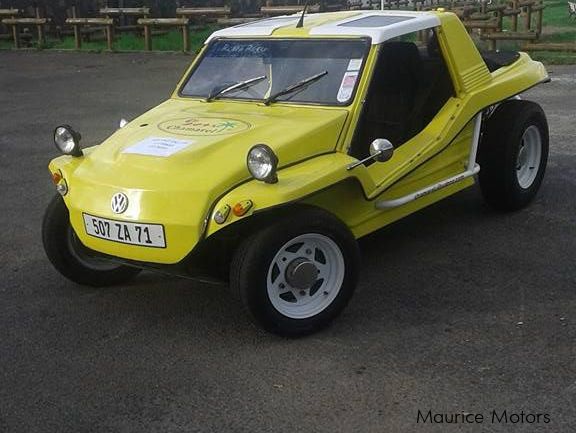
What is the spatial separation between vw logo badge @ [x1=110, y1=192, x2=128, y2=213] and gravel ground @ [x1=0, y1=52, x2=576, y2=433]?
0.70 meters

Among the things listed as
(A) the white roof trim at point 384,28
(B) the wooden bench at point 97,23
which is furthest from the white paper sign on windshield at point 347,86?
(B) the wooden bench at point 97,23

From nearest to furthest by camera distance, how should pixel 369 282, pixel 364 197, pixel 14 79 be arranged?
pixel 364 197
pixel 369 282
pixel 14 79

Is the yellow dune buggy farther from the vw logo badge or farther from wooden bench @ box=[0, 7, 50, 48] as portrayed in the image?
wooden bench @ box=[0, 7, 50, 48]

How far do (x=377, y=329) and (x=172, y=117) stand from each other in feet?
6.29

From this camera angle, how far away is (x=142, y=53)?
1839 cm

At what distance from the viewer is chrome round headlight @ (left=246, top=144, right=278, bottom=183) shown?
3893 millimetres

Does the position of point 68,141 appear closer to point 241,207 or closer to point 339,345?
point 241,207

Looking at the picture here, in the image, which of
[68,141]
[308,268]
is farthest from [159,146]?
[308,268]

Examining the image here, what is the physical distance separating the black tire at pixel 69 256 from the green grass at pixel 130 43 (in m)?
14.2

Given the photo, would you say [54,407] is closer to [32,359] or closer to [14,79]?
[32,359]

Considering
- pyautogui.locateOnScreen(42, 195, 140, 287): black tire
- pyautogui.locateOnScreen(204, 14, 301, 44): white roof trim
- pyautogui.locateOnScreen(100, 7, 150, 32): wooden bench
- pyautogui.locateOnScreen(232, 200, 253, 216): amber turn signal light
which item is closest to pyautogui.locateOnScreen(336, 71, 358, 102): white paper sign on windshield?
pyautogui.locateOnScreen(204, 14, 301, 44): white roof trim

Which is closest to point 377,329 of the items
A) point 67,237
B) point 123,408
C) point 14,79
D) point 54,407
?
point 123,408

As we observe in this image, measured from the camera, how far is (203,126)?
461 cm

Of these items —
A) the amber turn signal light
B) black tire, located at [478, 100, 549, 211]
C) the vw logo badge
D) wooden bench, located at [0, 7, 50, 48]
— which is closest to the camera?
the amber turn signal light
